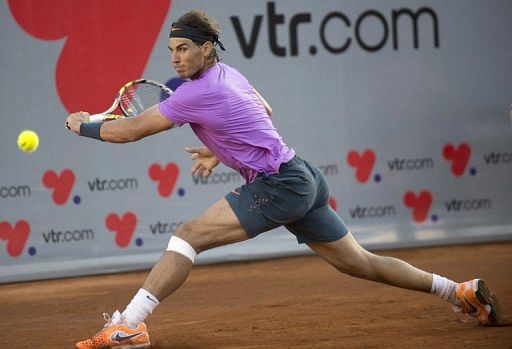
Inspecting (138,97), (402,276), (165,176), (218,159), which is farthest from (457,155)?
(218,159)

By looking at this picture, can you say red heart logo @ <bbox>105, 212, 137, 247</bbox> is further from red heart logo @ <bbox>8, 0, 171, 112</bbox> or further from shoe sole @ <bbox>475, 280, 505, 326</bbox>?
shoe sole @ <bbox>475, 280, 505, 326</bbox>

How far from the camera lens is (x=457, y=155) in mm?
9086

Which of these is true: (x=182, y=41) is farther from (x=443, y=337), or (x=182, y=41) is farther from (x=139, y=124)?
(x=443, y=337)

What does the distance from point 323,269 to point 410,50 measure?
2.27 meters

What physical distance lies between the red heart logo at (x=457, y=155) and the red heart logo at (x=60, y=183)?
3.43 metres

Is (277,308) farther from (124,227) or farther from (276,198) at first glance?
(124,227)

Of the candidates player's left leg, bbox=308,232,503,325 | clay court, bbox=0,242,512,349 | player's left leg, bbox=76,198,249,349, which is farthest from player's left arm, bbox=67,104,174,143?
clay court, bbox=0,242,512,349

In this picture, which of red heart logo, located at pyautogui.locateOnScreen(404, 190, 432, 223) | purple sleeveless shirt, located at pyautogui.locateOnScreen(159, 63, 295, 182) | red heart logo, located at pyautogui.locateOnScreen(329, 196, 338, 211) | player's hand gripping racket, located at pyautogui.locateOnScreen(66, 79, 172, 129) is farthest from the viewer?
red heart logo, located at pyautogui.locateOnScreen(404, 190, 432, 223)

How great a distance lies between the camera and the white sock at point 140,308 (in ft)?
15.0

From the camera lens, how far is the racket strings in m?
5.38

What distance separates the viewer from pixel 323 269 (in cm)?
812

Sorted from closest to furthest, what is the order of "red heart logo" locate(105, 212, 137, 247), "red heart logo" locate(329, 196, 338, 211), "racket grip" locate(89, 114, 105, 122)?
"racket grip" locate(89, 114, 105, 122) → "red heart logo" locate(105, 212, 137, 247) → "red heart logo" locate(329, 196, 338, 211)

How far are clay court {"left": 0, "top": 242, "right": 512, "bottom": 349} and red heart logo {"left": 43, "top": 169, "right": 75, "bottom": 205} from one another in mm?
703

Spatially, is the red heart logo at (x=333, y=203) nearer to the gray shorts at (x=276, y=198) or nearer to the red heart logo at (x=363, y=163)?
the red heart logo at (x=363, y=163)
